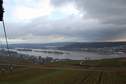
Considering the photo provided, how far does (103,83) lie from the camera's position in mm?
30484

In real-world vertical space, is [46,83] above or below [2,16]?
A: below

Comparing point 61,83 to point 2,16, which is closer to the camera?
point 2,16

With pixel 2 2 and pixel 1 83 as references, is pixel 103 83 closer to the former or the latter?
pixel 1 83

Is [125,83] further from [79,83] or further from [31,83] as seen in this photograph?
[31,83]

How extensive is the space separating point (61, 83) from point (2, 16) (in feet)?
75.0

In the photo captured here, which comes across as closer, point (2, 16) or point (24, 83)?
point (2, 16)

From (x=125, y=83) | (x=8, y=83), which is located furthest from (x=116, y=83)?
(x=8, y=83)

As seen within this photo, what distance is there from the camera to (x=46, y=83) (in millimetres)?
29375

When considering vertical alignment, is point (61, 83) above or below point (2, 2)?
below

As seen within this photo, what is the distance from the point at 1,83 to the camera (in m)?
30.3

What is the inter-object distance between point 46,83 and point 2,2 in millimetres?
22713

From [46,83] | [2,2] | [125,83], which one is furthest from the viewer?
[125,83]

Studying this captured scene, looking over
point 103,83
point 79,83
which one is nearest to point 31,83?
point 79,83

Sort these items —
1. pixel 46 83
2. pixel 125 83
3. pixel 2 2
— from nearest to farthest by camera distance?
pixel 2 2, pixel 46 83, pixel 125 83
